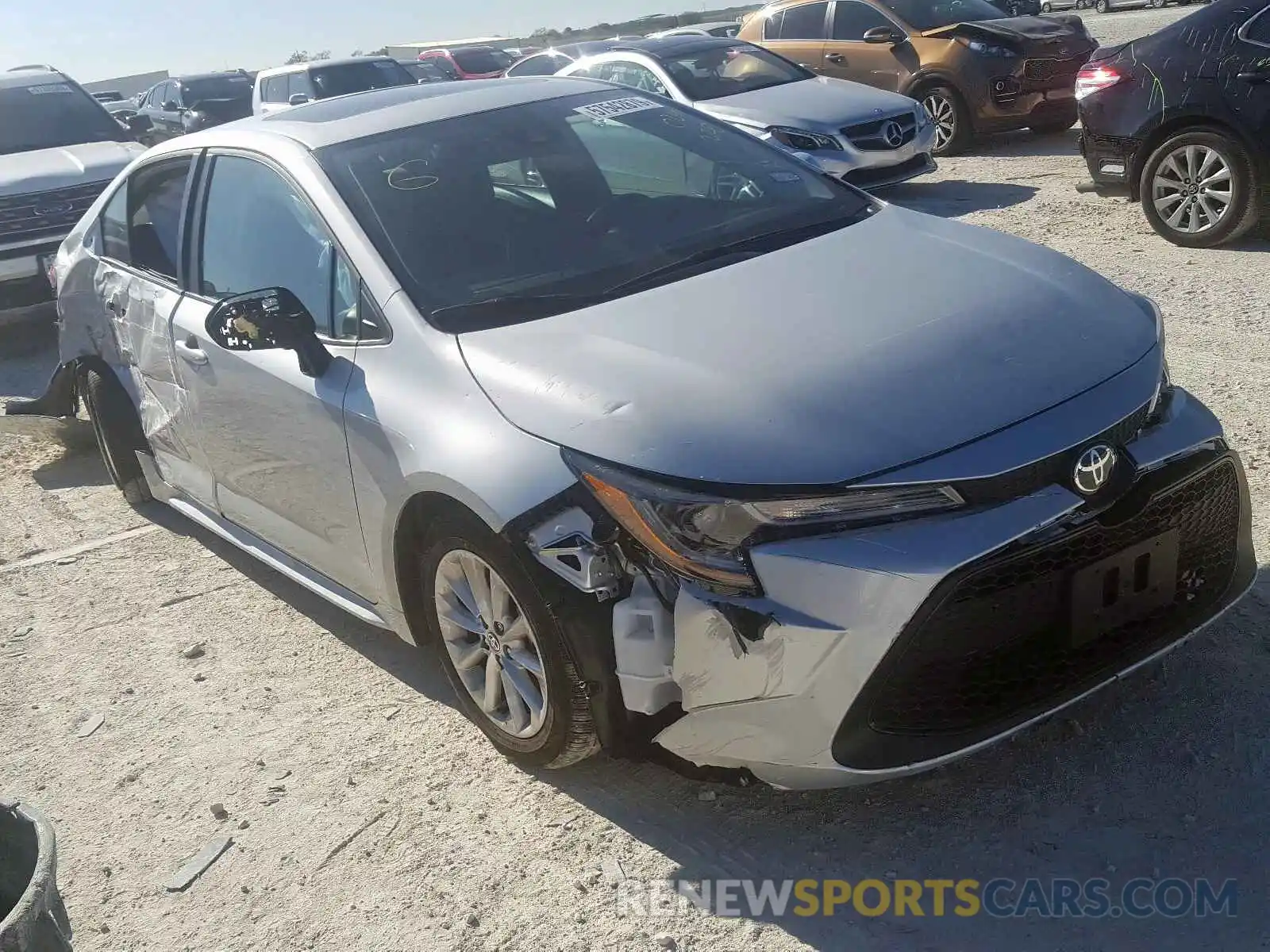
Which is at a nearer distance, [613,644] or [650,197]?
[613,644]

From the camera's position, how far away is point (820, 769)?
2566 millimetres

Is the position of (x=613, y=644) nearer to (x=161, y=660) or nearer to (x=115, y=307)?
(x=161, y=660)

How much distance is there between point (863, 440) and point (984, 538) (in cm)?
32

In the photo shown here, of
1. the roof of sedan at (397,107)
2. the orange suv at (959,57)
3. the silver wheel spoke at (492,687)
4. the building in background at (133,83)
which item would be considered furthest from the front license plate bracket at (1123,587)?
the building in background at (133,83)

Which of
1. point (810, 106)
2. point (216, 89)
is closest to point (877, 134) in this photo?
point (810, 106)

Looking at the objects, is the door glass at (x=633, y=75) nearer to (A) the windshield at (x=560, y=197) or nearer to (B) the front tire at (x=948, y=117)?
(B) the front tire at (x=948, y=117)

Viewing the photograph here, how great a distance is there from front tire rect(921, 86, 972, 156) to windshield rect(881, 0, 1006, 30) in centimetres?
73

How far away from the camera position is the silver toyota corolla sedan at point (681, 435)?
2514mm

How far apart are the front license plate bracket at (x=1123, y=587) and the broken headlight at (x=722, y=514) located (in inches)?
14.3

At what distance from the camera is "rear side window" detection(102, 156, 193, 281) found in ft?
14.6

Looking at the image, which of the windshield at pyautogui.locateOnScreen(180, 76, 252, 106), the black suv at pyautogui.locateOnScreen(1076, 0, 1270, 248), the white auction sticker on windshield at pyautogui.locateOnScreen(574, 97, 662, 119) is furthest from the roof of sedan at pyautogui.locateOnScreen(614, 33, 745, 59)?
the windshield at pyautogui.locateOnScreen(180, 76, 252, 106)

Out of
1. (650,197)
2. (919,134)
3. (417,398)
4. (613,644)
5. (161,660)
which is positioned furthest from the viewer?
(919,134)

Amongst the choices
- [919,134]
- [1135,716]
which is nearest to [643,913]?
[1135,716]

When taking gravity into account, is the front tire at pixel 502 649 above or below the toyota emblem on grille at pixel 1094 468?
below
